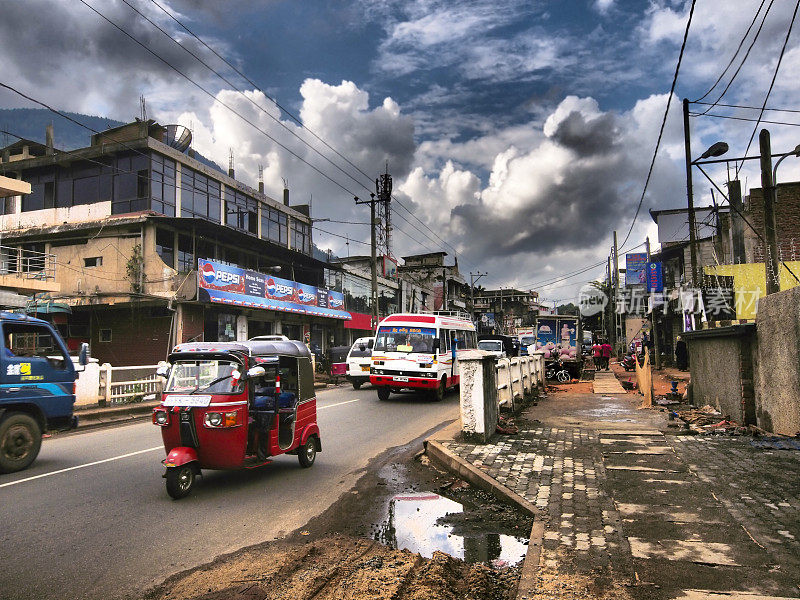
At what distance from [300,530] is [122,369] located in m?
13.9

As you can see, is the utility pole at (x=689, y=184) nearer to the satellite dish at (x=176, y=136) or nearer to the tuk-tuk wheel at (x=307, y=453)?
the tuk-tuk wheel at (x=307, y=453)

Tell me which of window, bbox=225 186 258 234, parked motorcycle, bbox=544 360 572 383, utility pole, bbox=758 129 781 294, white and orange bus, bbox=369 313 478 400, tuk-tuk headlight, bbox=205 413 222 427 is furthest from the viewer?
window, bbox=225 186 258 234

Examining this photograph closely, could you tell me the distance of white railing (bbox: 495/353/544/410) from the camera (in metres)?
11.4

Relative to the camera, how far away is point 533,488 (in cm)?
625

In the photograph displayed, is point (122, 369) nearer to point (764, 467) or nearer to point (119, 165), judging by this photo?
point (119, 165)

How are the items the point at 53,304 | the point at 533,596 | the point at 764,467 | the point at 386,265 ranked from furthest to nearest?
the point at 386,265, the point at 53,304, the point at 764,467, the point at 533,596

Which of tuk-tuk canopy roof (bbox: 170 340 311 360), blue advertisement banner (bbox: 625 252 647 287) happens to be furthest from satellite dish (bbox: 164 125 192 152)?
blue advertisement banner (bbox: 625 252 647 287)

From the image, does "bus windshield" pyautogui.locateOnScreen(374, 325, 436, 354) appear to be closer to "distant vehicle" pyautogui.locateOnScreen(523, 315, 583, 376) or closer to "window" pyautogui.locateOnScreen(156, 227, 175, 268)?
"window" pyautogui.locateOnScreen(156, 227, 175, 268)

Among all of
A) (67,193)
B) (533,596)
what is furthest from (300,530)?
(67,193)

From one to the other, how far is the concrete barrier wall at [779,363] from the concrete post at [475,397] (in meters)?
4.67

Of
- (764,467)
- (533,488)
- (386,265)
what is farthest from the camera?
(386,265)

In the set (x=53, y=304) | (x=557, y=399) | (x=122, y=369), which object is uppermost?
(x=53, y=304)

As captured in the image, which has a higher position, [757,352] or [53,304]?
[53,304]

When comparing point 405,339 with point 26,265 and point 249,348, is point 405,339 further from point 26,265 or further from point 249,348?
point 26,265
